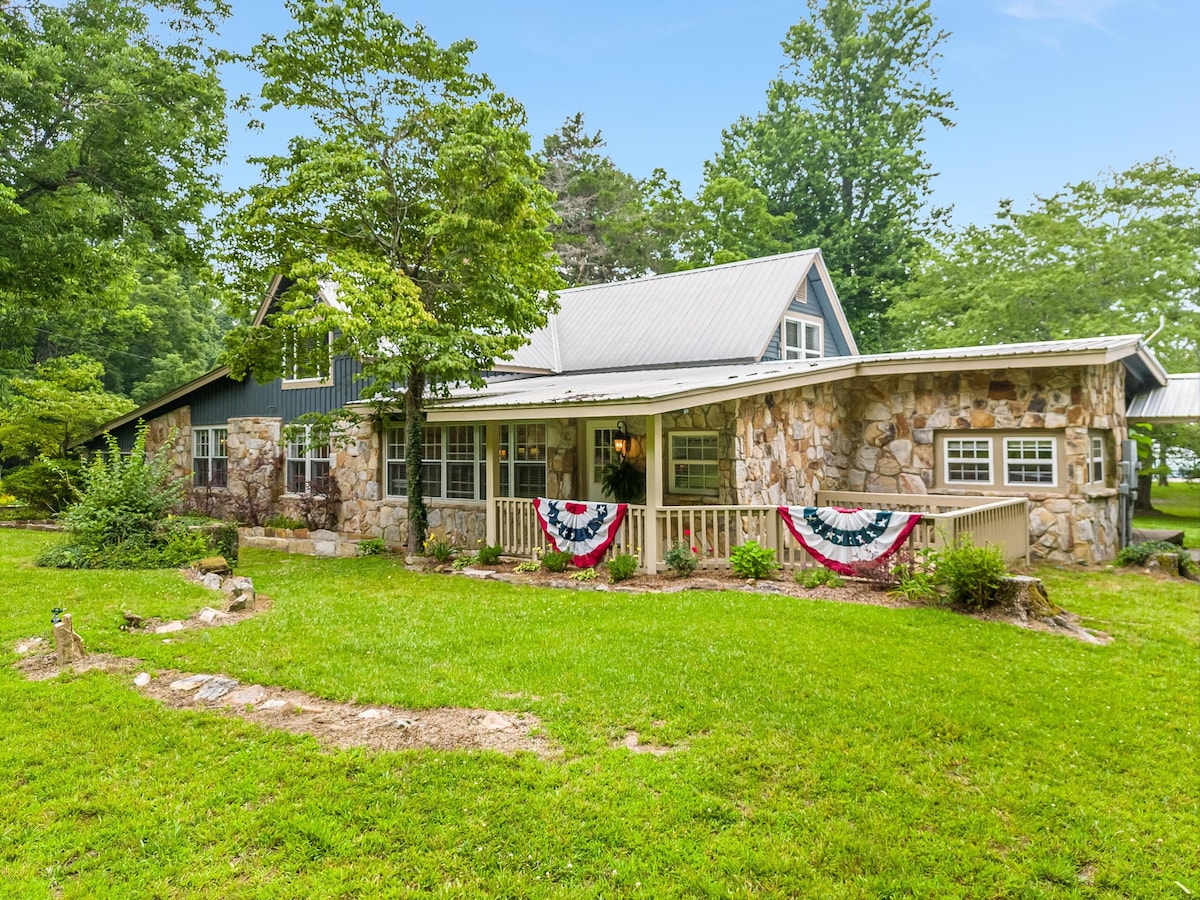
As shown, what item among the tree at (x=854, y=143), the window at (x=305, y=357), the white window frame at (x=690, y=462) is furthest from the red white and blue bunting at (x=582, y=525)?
the tree at (x=854, y=143)

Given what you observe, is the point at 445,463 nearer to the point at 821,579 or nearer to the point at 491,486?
the point at 491,486

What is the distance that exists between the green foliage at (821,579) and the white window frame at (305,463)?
33.1ft

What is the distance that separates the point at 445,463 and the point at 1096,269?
67.6 feet

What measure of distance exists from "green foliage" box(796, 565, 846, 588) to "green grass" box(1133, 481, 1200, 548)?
10312mm

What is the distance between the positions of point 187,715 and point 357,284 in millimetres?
6829

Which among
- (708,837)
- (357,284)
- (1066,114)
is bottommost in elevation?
(708,837)

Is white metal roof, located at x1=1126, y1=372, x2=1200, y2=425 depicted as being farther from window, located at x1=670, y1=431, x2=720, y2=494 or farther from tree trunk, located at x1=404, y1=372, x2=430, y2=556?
tree trunk, located at x1=404, y1=372, x2=430, y2=556

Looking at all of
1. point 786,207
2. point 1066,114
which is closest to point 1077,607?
point 1066,114

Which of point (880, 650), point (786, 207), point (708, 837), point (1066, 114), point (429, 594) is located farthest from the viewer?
point (786, 207)

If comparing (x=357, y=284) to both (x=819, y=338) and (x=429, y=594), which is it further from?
(x=819, y=338)

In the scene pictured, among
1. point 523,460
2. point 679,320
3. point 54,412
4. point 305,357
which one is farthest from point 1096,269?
point 54,412

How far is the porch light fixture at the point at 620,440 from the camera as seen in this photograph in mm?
12246

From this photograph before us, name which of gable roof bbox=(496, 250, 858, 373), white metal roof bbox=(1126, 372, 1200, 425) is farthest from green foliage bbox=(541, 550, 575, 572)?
white metal roof bbox=(1126, 372, 1200, 425)

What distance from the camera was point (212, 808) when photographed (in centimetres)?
383
